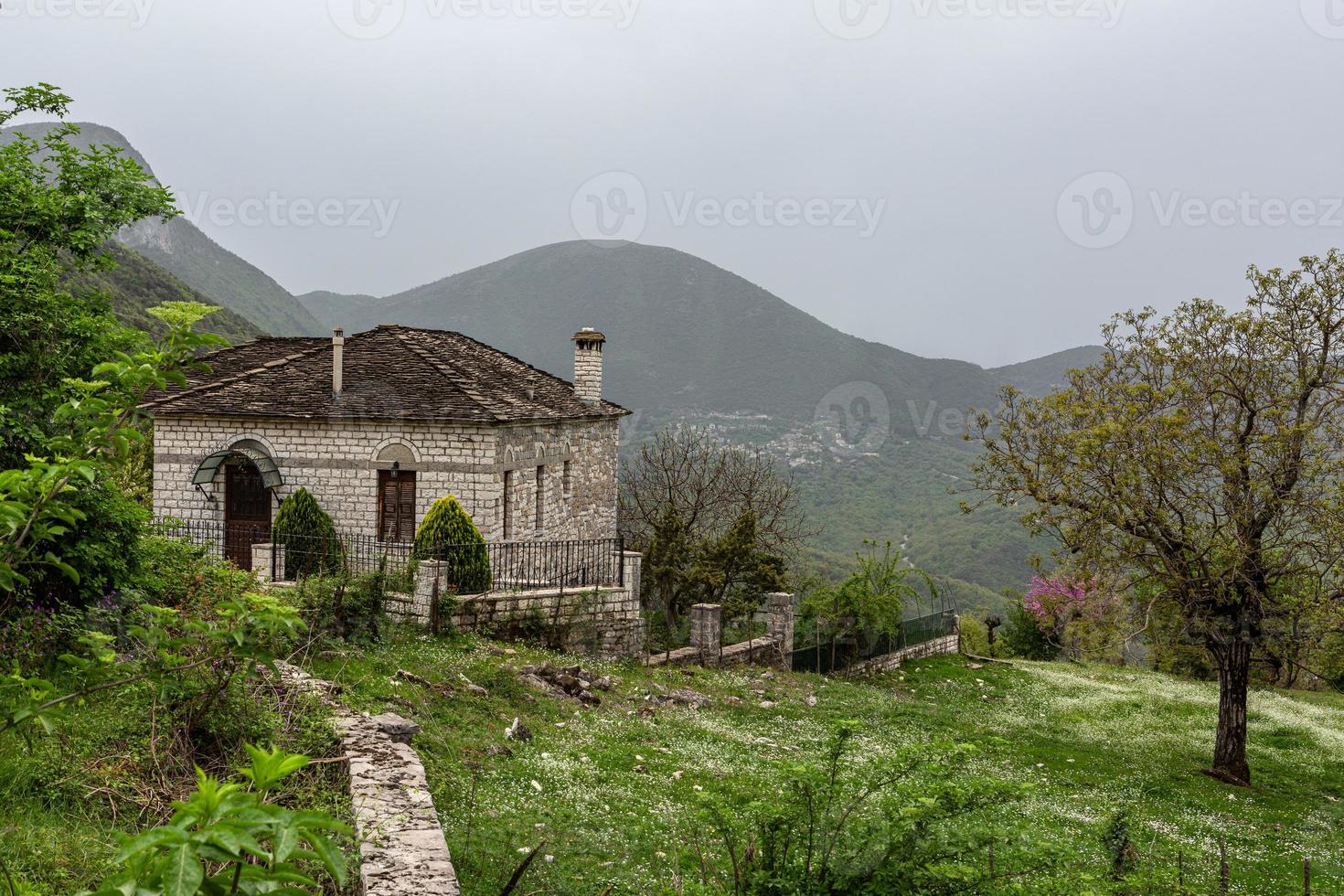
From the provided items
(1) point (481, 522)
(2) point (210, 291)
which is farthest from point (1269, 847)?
(2) point (210, 291)

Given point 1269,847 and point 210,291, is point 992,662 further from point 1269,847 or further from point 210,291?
point 210,291

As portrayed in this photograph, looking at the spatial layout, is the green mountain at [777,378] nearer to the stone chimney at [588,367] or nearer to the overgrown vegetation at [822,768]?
the stone chimney at [588,367]

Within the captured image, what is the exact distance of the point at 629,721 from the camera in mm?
12820

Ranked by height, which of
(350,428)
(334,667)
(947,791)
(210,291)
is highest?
(210,291)

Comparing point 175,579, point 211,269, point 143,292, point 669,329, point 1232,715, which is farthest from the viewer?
point 669,329

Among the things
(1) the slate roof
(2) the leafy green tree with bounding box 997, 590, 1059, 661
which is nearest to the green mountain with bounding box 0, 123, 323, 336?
(1) the slate roof

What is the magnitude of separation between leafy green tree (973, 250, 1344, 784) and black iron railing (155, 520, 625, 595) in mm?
9034

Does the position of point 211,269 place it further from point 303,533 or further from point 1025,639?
point 1025,639

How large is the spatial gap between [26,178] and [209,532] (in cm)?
1264

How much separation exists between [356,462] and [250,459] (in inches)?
102

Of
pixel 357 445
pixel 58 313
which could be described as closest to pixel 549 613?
pixel 357 445

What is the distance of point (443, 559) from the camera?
57.9ft

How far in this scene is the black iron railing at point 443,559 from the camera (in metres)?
17.0

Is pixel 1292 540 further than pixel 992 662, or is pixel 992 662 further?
pixel 992 662
